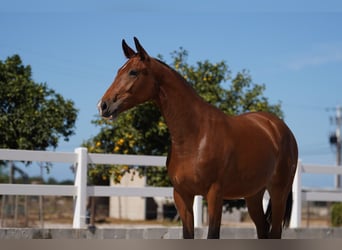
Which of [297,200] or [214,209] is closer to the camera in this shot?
[214,209]

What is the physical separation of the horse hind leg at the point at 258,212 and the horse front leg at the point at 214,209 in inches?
34.5

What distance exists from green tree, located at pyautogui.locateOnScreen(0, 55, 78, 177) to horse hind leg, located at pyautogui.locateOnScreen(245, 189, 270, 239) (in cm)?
540

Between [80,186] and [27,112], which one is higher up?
[27,112]

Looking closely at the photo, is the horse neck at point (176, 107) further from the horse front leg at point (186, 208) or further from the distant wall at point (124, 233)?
the distant wall at point (124, 233)

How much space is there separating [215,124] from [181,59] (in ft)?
26.9

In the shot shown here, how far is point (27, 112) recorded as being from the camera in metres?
9.51

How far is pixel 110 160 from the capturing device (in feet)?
25.6

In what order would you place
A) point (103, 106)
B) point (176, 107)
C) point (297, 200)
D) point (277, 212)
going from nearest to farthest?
point (103, 106)
point (176, 107)
point (277, 212)
point (297, 200)

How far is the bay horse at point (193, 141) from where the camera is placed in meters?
4.05

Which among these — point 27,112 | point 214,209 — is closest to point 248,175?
point 214,209

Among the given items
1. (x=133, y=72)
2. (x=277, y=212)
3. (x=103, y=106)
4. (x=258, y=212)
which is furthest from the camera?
(x=258, y=212)

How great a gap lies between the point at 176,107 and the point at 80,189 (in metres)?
3.59

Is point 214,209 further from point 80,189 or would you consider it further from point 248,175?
point 80,189

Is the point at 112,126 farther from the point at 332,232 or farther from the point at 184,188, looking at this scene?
the point at 184,188
